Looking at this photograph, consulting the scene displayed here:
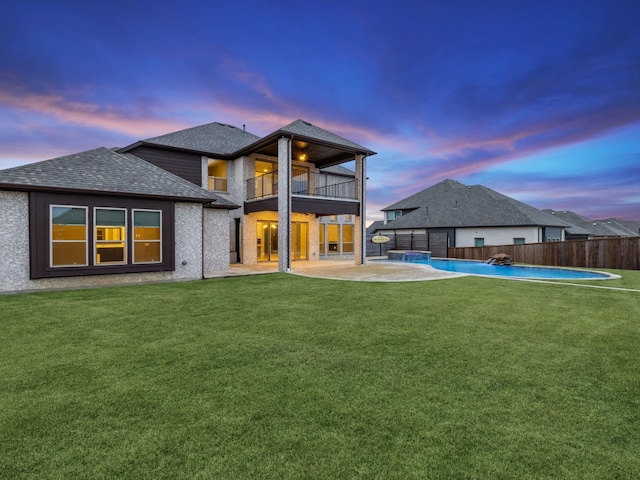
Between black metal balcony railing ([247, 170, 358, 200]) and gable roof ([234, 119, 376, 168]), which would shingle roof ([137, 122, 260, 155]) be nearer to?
gable roof ([234, 119, 376, 168])

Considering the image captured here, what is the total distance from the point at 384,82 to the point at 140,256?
15.9 m

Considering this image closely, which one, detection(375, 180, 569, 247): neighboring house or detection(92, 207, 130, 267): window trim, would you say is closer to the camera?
detection(92, 207, 130, 267): window trim

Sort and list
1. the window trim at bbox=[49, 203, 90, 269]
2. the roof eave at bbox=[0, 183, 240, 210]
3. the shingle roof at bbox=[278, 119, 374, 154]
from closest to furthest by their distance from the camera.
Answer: the roof eave at bbox=[0, 183, 240, 210]
the window trim at bbox=[49, 203, 90, 269]
the shingle roof at bbox=[278, 119, 374, 154]

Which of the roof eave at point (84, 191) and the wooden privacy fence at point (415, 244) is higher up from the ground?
the roof eave at point (84, 191)

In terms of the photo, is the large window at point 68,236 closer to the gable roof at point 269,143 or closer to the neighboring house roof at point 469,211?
the gable roof at point 269,143

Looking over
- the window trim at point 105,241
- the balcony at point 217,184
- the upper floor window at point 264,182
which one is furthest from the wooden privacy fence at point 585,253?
the window trim at point 105,241

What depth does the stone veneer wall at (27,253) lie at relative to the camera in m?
9.09

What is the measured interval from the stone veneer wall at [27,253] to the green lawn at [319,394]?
3.27m

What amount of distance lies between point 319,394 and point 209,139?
60.4 feet

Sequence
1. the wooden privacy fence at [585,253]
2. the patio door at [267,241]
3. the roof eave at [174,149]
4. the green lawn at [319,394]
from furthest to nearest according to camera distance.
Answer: the patio door at [267,241] → the wooden privacy fence at [585,253] → the roof eave at [174,149] → the green lawn at [319,394]

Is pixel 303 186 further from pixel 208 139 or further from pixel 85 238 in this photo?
pixel 85 238

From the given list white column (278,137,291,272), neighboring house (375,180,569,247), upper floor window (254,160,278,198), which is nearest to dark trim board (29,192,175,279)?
white column (278,137,291,272)

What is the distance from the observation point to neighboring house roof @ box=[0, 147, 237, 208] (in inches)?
368

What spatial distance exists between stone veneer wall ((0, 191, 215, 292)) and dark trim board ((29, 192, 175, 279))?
0.24 m
